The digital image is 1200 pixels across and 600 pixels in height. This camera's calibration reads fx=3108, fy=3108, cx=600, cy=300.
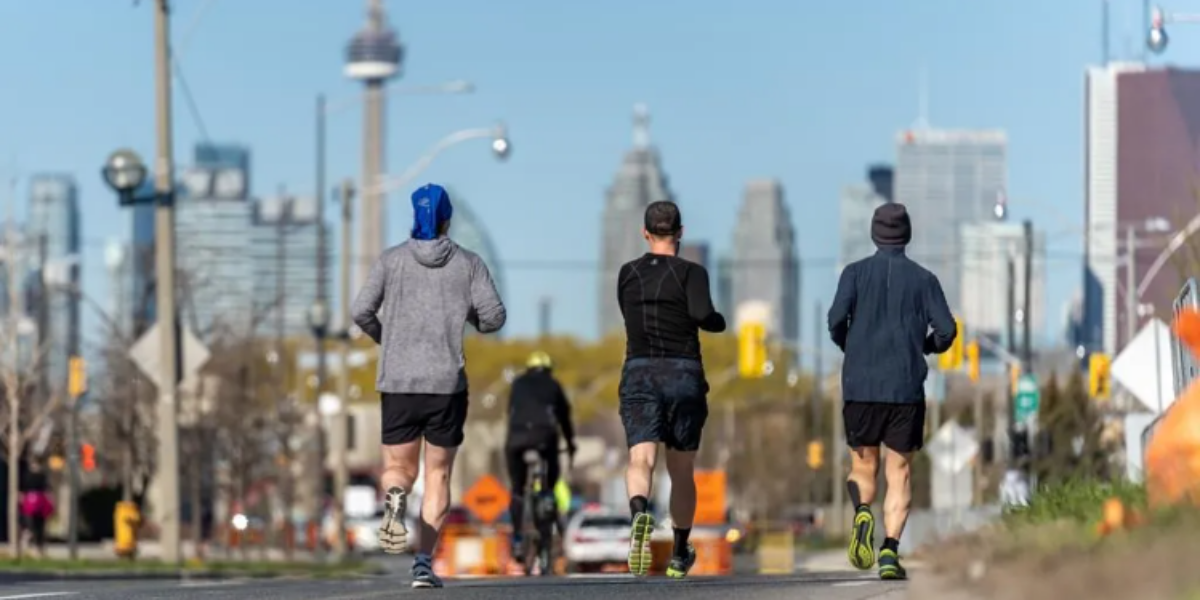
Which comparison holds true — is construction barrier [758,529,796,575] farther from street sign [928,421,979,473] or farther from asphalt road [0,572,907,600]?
asphalt road [0,572,907,600]

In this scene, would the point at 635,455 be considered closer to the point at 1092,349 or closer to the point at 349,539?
the point at 349,539

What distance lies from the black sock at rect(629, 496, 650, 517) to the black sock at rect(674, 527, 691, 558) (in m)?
0.44

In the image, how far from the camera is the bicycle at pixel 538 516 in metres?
24.1

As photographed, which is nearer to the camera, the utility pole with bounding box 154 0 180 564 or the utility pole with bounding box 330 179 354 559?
the utility pole with bounding box 154 0 180 564

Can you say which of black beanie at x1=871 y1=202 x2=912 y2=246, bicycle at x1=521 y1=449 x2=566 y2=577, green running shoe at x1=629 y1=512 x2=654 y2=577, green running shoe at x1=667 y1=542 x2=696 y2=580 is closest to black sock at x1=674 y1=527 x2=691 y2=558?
green running shoe at x1=667 y1=542 x2=696 y2=580

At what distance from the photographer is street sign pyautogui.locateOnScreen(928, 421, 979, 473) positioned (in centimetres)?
4709

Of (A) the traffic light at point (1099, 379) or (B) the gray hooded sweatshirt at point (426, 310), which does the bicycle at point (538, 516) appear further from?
(A) the traffic light at point (1099, 379)

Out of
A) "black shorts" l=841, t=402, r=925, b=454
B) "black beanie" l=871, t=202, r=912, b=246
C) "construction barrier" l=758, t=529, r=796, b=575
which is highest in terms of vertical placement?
"black beanie" l=871, t=202, r=912, b=246

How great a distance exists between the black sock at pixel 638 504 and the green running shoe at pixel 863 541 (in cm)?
125

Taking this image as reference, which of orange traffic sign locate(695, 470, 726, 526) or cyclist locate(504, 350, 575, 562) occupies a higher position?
cyclist locate(504, 350, 575, 562)

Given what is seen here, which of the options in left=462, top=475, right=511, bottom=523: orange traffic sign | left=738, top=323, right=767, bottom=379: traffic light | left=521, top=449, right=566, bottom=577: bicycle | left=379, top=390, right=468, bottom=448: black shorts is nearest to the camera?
left=379, top=390, right=468, bottom=448: black shorts

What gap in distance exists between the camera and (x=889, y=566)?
14.6 metres

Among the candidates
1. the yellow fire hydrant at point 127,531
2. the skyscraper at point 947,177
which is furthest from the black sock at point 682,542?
the skyscraper at point 947,177

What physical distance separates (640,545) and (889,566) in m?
1.28
